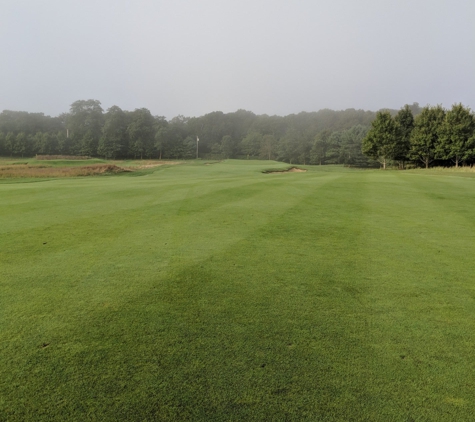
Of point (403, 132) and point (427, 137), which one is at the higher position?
point (403, 132)

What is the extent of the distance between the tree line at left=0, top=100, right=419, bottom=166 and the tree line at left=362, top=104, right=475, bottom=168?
111ft

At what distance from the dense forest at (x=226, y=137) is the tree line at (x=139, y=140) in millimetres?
203

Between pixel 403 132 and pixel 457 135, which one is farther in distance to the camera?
pixel 403 132

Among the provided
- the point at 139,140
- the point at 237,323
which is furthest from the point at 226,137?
the point at 237,323

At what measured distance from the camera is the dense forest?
41750 millimetres

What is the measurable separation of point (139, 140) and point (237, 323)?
82.1 metres

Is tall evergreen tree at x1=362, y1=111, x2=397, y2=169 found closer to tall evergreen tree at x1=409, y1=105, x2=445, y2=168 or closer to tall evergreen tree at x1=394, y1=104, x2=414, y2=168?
tall evergreen tree at x1=394, y1=104, x2=414, y2=168

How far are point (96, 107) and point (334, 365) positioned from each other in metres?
94.3

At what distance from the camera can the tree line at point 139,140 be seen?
76062 mm

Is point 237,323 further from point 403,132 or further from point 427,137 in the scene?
point 403,132

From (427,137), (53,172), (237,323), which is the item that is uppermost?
(427,137)

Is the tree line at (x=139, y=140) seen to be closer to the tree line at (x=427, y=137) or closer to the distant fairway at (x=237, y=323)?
the tree line at (x=427, y=137)

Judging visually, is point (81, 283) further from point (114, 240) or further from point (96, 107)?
point (96, 107)

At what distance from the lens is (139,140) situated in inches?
3140
